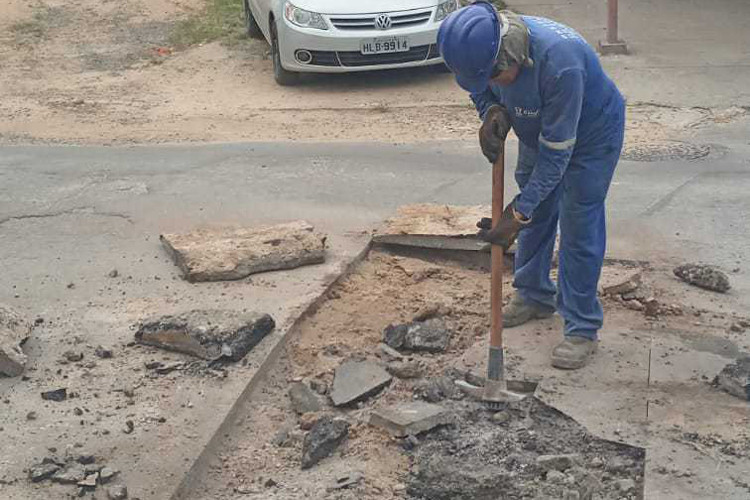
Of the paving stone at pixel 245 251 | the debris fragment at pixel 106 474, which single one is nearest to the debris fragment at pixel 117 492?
the debris fragment at pixel 106 474

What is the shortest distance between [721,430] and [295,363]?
81.8 inches

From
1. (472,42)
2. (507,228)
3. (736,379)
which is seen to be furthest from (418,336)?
(472,42)

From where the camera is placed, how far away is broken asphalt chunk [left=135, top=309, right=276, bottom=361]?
5.29 metres

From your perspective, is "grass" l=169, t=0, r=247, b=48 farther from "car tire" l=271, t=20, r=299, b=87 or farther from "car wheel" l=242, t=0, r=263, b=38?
"car tire" l=271, t=20, r=299, b=87

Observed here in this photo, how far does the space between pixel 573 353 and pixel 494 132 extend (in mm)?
1222

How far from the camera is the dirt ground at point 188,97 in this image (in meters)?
9.88

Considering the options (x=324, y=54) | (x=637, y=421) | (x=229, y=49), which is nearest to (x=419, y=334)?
(x=637, y=421)

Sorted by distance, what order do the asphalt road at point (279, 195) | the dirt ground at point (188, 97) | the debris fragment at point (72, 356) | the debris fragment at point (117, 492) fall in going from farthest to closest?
1. the dirt ground at point (188, 97)
2. the asphalt road at point (279, 195)
3. the debris fragment at point (72, 356)
4. the debris fragment at point (117, 492)

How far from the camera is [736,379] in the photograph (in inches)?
196

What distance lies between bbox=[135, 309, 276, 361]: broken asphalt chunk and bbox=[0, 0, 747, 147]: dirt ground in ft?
13.8

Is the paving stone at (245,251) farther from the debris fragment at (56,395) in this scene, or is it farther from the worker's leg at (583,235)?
the worker's leg at (583,235)

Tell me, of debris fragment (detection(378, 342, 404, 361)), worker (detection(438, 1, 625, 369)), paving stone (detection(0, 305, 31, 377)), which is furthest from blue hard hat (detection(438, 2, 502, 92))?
paving stone (detection(0, 305, 31, 377))

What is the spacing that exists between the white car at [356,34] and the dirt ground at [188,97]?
12.8 inches

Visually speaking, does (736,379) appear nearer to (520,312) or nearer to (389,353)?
(520,312)
